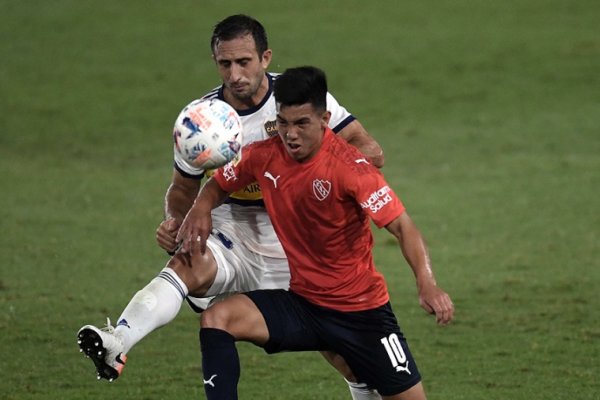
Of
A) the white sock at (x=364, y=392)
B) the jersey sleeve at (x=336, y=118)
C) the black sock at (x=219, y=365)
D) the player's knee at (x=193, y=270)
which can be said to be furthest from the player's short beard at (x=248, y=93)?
the white sock at (x=364, y=392)

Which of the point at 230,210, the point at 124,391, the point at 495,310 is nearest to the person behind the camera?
the point at 230,210

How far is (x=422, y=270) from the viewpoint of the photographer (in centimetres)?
609

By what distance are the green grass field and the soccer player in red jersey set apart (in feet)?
5.92

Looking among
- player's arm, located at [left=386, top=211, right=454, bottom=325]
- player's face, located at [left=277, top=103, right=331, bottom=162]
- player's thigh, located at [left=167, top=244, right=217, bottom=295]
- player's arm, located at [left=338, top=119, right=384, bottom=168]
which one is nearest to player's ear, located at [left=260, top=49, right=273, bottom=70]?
player's arm, located at [left=338, top=119, right=384, bottom=168]

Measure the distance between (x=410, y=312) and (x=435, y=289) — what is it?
5.18 meters

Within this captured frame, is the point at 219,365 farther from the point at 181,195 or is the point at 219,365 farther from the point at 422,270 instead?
the point at 181,195

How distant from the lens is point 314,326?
6.71 m

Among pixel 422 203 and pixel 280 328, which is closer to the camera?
pixel 280 328

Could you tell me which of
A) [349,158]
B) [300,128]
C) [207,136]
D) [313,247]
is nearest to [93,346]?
[207,136]

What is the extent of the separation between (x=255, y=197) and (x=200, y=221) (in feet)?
2.75

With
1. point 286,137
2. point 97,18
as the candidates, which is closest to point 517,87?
point 97,18

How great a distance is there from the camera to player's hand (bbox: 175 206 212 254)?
6.66 metres

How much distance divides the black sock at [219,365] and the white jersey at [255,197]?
3.67ft

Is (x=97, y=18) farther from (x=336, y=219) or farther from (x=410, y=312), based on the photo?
(x=336, y=219)
